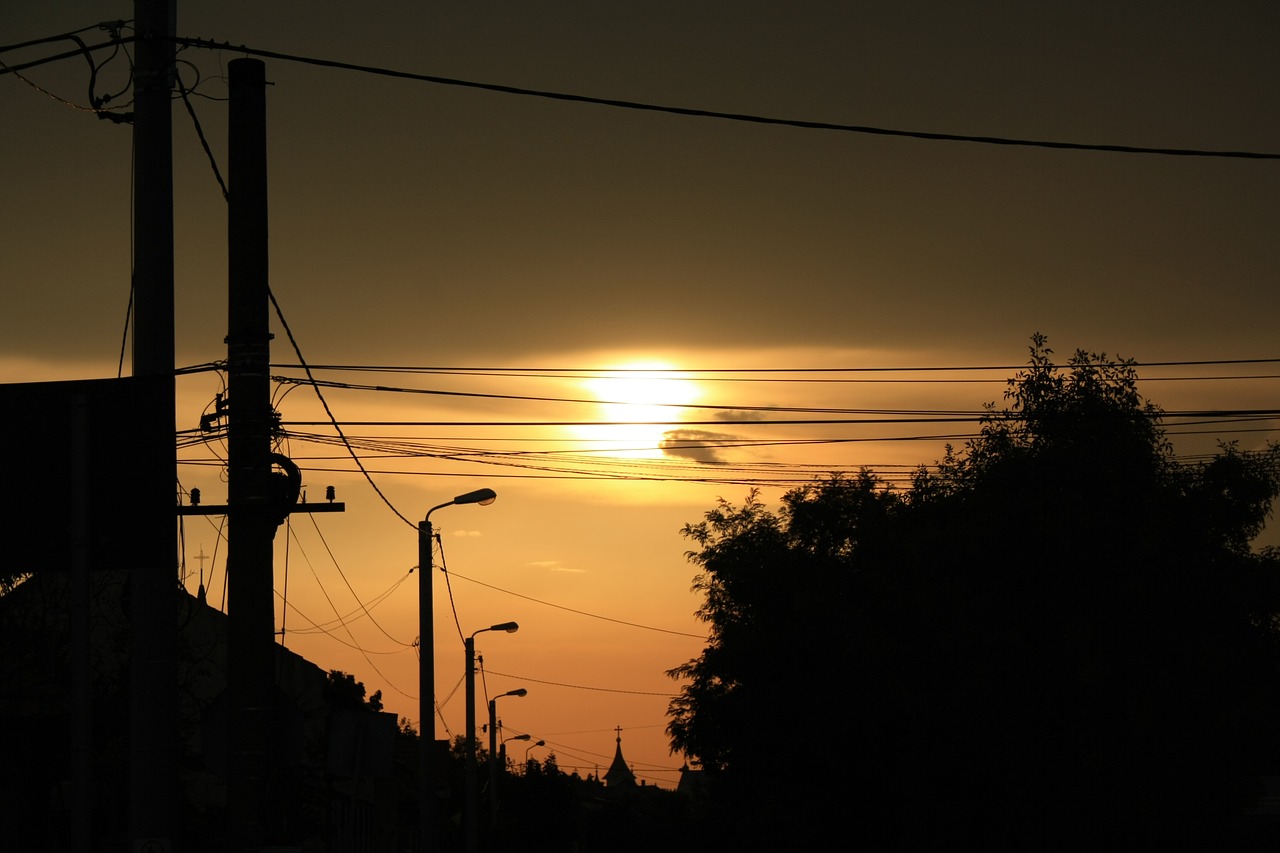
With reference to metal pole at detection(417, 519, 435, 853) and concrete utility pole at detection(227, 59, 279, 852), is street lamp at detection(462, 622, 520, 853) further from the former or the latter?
concrete utility pole at detection(227, 59, 279, 852)

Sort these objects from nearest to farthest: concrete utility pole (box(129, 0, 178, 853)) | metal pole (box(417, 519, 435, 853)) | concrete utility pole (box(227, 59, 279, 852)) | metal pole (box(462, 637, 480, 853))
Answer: concrete utility pole (box(129, 0, 178, 853)), concrete utility pole (box(227, 59, 279, 852)), metal pole (box(417, 519, 435, 853)), metal pole (box(462, 637, 480, 853))

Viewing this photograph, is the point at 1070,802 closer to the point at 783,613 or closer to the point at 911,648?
the point at 911,648

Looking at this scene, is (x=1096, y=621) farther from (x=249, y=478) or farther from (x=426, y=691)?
(x=249, y=478)

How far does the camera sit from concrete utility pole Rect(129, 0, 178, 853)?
1105 centimetres

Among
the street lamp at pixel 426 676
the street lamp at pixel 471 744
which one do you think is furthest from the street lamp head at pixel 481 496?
the street lamp at pixel 471 744

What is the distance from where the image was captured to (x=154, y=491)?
11.1 meters

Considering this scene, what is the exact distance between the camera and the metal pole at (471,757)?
137ft

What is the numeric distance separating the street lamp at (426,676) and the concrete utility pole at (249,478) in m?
15.8

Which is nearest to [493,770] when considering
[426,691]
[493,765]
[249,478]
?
[493,765]

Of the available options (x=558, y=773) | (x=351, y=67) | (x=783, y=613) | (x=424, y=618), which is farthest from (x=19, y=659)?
(x=558, y=773)

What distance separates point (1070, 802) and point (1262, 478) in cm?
791

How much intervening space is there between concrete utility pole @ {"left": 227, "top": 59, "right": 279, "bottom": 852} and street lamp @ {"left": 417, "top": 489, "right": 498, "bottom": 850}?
15.8 m

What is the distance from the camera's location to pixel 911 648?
37.5 m

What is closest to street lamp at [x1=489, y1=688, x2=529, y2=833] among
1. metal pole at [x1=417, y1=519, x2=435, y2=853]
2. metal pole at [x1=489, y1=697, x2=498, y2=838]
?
metal pole at [x1=489, y1=697, x2=498, y2=838]
